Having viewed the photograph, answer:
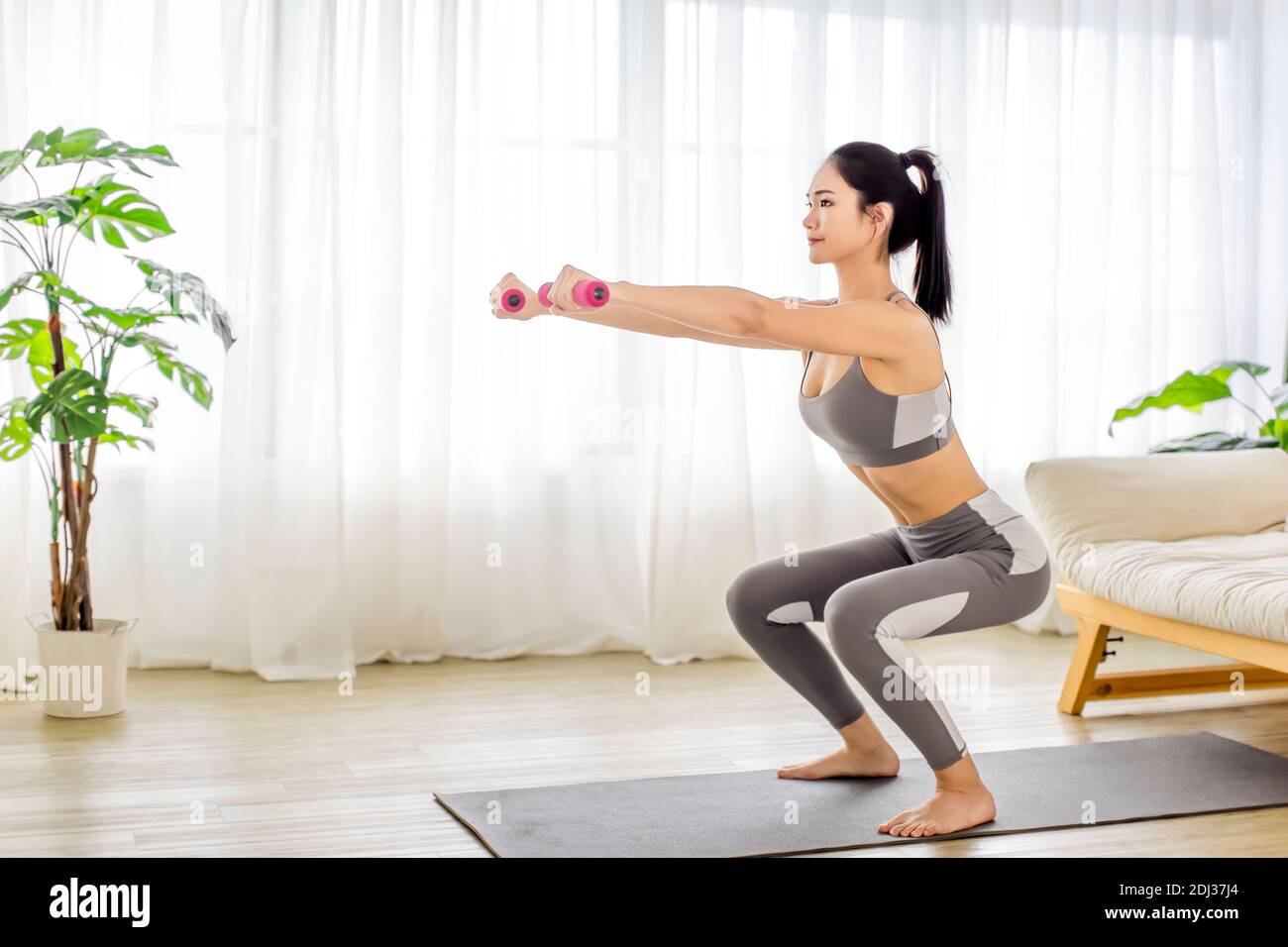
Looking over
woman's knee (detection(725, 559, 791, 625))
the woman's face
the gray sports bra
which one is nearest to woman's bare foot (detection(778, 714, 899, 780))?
woman's knee (detection(725, 559, 791, 625))

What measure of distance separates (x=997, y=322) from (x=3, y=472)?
3028mm

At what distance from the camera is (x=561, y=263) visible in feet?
13.3

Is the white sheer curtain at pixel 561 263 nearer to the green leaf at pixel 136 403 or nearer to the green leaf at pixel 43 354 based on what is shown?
the green leaf at pixel 43 354

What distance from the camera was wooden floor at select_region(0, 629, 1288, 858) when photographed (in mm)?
2418

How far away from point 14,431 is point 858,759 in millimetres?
2080

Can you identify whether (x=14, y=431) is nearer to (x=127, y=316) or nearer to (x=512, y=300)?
(x=127, y=316)

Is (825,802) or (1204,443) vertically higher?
(1204,443)

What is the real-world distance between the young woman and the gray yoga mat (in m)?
0.13

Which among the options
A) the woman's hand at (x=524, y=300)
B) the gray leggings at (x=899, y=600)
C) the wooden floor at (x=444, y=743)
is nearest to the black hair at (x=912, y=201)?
the gray leggings at (x=899, y=600)

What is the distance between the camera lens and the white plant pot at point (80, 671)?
3275 mm

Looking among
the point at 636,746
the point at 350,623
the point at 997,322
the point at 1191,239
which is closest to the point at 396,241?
the point at 350,623

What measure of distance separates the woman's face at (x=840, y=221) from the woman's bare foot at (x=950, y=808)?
3.10 feet

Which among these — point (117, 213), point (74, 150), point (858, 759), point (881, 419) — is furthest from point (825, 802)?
point (74, 150)
